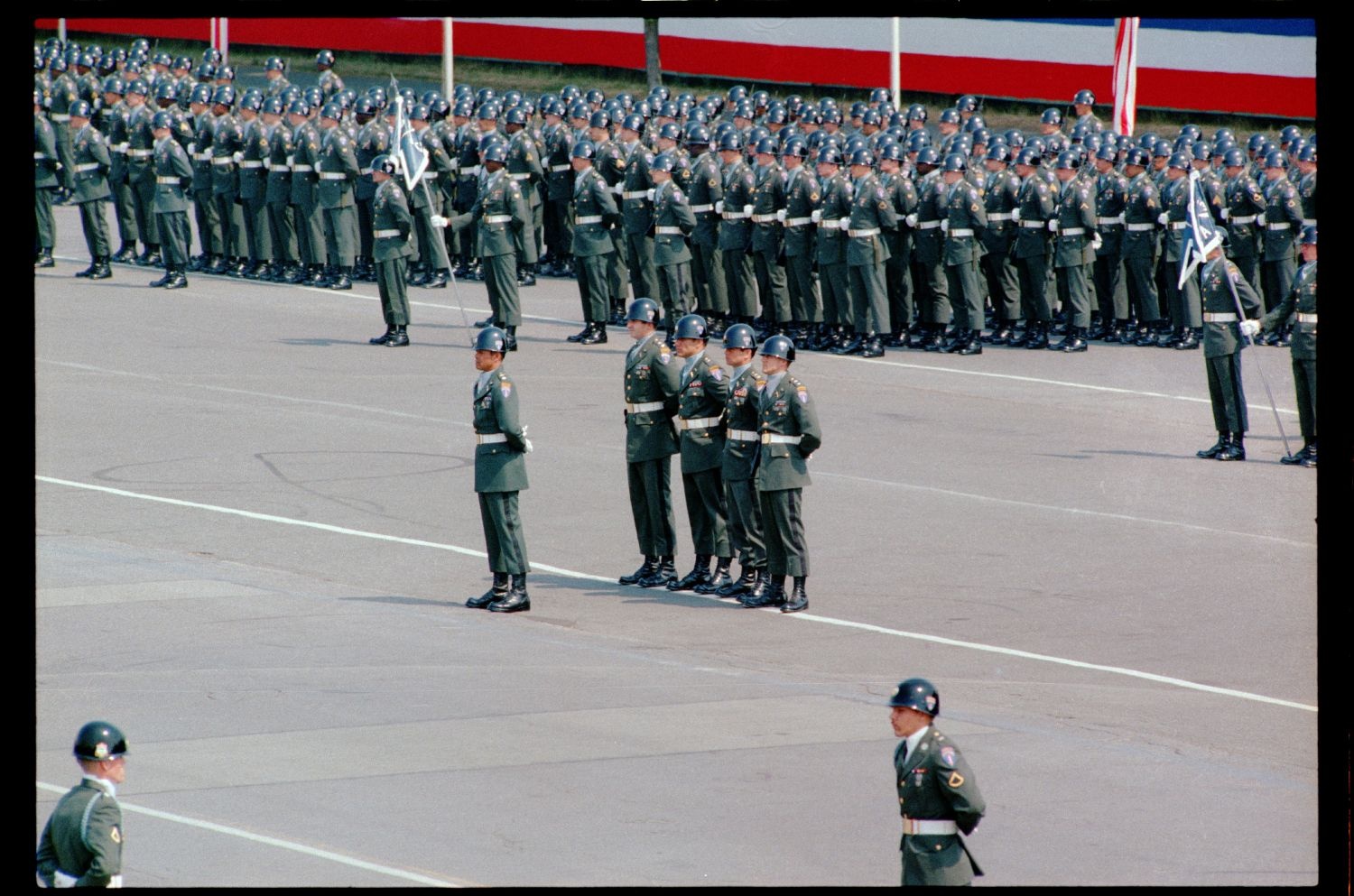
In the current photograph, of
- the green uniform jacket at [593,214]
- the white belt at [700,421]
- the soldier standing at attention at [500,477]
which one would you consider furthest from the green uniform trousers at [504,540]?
Result: the green uniform jacket at [593,214]

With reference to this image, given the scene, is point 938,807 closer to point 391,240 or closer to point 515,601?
point 515,601

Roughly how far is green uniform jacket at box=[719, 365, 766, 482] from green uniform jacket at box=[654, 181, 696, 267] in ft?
26.2

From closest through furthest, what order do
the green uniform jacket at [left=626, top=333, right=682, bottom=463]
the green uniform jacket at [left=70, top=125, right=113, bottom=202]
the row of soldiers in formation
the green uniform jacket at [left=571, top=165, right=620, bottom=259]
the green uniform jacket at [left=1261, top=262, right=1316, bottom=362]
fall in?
the green uniform jacket at [left=626, top=333, right=682, bottom=463] < the green uniform jacket at [left=1261, top=262, right=1316, bottom=362] < the row of soldiers in formation < the green uniform jacket at [left=571, top=165, right=620, bottom=259] < the green uniform jacket at [left=70, top=125, right=113, bottom=202]

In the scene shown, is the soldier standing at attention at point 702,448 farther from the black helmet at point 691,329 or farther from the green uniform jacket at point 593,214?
the green uniform jacket at point 593,214

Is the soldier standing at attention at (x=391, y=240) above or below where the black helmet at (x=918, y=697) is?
above

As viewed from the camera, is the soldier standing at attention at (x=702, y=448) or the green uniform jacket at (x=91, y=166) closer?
the soldier standing at attention at (x=702, y=448)

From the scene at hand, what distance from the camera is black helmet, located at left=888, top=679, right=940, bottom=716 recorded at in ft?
25.3

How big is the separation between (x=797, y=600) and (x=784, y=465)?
2.80 ft

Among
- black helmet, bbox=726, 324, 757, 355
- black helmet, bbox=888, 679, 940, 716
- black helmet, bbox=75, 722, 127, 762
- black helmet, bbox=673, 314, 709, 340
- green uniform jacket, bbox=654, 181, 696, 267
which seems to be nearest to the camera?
black helmet, bbox=75, 722, 127, 762

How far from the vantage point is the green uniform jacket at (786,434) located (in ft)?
42.4

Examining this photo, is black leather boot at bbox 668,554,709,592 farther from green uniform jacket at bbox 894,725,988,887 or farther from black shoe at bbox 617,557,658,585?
green uniform jacket at bbox 894,725,988,887

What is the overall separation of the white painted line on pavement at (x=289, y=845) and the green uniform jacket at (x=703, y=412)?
5348 mm

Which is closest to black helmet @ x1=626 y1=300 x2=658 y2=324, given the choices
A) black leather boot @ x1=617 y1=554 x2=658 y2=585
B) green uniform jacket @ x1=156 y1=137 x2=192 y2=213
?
black leather boot @ x1=617 y1=554 x2=658 y2=585
